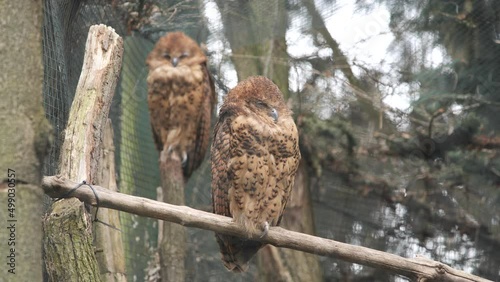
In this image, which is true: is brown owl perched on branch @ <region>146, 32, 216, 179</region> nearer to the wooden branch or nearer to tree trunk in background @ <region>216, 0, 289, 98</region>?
tree trunk in background @ <region>216, 0, 289, 98</region>

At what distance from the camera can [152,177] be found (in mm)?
5195

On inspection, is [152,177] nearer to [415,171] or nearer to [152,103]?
[152,103]

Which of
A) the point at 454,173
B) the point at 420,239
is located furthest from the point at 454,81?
the point at 420,239

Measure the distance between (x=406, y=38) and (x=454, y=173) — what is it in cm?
98

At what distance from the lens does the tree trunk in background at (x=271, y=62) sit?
4.68 metres

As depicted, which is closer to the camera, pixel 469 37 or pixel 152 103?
pixel 469 37

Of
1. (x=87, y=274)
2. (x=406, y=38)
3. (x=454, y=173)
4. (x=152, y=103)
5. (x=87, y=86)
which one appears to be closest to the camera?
(x=87, y=274)

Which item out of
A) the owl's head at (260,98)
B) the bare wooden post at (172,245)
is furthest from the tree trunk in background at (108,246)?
the bare wooden post at (172,245)

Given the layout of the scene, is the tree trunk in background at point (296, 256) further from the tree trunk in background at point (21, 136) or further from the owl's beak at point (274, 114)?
the tree trunk in background at point (21, 136)

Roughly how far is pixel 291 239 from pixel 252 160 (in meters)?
0.45

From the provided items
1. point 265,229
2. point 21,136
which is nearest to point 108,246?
point 265,229

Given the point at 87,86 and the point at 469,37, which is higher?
the point at 469,37

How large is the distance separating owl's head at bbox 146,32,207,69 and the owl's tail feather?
2.08m

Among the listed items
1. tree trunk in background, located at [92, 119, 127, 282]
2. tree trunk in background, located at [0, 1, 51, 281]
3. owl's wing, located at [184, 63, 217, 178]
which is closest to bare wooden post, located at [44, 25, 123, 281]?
tree trunk in background, located at [92, 119, 127, 282]
